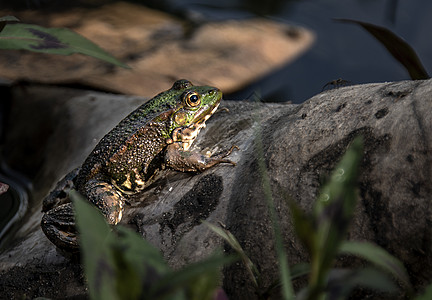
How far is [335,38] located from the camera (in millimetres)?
4473

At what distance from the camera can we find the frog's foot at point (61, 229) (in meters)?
2.35

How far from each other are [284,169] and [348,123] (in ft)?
1.03

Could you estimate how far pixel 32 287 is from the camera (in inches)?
88.7

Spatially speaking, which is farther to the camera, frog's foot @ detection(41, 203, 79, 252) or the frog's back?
the frog's back

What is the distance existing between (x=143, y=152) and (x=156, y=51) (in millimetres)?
1356

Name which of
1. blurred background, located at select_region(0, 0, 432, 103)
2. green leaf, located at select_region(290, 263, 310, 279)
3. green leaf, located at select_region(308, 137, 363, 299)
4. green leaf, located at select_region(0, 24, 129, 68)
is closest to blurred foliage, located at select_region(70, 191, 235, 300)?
green leaf, located at select_region(308, 137, 363, 299)

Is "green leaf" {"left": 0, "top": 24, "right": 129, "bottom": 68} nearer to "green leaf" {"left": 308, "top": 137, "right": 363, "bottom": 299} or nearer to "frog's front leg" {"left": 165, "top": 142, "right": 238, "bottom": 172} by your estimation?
"frog's front leg" {"left": 165, "top": 142, "right": 238, "bottom": 172}

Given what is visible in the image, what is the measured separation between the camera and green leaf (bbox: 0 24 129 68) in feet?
7.41

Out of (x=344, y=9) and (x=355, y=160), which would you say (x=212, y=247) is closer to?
(x=355, y=160)

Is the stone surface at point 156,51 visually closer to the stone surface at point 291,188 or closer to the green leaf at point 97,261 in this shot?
the stone surface at point 291,188

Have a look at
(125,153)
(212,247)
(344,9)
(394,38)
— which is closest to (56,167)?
(125,153)

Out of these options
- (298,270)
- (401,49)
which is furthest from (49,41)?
(401,49)

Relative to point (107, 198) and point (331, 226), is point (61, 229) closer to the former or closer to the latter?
point (107, 198)

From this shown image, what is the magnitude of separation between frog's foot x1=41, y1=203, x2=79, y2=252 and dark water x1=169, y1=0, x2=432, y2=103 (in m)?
1.85
